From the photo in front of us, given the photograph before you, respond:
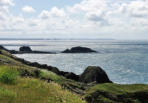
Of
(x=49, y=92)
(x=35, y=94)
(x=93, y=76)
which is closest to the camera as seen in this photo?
(x=35, y=94)

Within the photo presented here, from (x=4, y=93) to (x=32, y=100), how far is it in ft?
3.85

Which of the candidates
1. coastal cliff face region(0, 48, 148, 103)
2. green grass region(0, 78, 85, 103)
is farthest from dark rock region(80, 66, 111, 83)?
green grass region(0, 78, 85, 103)

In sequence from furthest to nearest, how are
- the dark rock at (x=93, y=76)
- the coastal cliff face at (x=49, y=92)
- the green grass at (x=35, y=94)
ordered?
the dark rock at (x=93, y=76)
the coastal cliff face at (x=49, y=92)
the green grass at (x=35, y=94)

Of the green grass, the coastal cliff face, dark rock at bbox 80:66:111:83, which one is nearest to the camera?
the green grass

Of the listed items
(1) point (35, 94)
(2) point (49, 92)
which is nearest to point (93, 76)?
(2) point (49, 92)

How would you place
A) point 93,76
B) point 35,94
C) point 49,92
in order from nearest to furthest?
point 35,94
point 49,92
point 93,76

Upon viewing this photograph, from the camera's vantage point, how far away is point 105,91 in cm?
1514

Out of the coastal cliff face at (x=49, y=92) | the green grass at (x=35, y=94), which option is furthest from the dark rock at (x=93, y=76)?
the green grass at (x=35, y=94)

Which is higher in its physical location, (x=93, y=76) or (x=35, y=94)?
(x=35, y=94)

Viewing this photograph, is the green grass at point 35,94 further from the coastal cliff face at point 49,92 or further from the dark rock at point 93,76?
the dark rock at point 93,76

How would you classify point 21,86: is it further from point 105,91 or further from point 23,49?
point 23,49

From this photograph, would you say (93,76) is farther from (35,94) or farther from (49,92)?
(35,94)

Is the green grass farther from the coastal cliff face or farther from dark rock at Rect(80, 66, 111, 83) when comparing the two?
dark rock at Rect(80, 66, 111, 83)

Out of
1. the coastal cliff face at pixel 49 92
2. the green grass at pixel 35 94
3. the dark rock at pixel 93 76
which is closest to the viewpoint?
the green grass at pixel 35 94
